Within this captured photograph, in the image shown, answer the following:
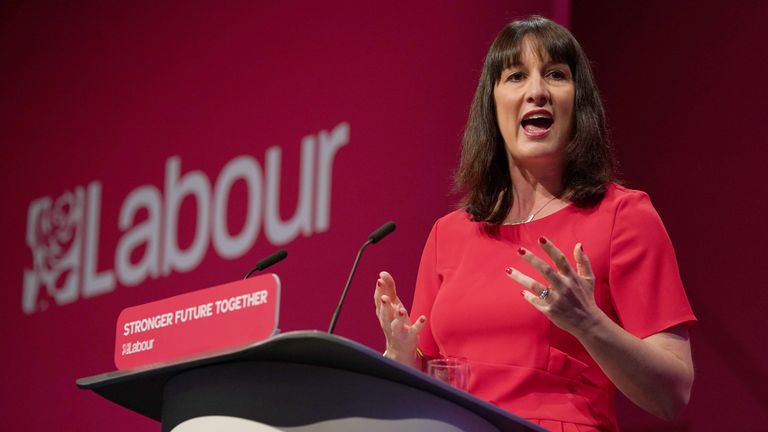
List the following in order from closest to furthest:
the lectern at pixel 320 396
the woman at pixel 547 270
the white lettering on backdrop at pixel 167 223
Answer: the lectern at pixel 320 396 → the woman at pixel 547 270 → the white lettering on backdrop at pixel 167 223

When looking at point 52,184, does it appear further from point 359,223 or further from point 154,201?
point 359,223

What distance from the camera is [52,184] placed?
160 inches

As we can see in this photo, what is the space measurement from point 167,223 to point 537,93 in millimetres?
1960

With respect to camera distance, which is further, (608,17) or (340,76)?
(340,76)

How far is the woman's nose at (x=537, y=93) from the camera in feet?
6.97

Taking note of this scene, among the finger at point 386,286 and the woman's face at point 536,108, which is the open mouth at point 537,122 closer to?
the woman's face at point 536,108

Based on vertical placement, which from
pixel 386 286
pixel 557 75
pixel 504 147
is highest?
pixel 557 75

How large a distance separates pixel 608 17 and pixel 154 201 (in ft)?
5.78

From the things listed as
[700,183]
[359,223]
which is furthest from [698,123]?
[359,223]

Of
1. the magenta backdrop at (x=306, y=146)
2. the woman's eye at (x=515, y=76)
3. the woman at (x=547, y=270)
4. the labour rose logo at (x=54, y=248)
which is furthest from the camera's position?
the labour rose logo at (x=54, y=248)

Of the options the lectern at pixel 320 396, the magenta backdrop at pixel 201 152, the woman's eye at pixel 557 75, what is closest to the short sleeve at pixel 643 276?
the woman's eye at pixel 557 75

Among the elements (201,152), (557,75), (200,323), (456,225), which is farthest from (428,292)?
(201,152)

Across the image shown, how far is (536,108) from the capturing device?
6.97ft

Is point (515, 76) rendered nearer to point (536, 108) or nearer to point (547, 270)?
point (536, 108)
